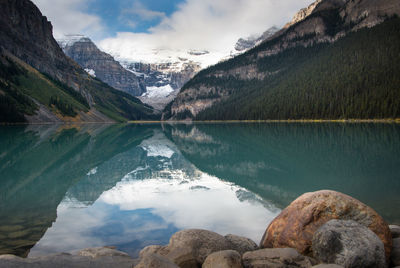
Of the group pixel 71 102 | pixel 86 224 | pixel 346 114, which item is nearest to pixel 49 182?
pixel 86 224

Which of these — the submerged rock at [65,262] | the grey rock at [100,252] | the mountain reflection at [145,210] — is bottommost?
the mountain reflection at [145,210]

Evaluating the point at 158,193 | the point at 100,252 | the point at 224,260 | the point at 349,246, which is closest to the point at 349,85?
the point at 158,193

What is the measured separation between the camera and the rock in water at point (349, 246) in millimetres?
6435

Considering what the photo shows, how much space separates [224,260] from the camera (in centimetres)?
672

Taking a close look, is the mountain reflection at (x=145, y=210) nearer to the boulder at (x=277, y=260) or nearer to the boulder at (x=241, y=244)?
the boulder at (x=241, y=244)

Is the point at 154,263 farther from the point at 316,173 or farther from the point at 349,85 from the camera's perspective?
the point at 349,85

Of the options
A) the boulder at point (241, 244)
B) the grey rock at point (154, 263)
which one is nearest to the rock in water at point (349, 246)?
the boulder at point (241, 244)

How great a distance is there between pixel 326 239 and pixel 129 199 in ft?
42.0

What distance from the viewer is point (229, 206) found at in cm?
1535

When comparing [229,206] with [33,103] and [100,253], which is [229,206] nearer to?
[100,253]

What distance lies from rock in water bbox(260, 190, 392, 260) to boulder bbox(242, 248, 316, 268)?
4.35 ft

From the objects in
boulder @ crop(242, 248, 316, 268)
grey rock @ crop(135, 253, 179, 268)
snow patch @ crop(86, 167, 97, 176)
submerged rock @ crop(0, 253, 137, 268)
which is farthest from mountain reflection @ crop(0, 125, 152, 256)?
boulder @ crop(242, 248, 316, 268)

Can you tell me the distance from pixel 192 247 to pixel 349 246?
3857mm

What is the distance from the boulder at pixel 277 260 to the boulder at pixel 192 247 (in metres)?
1.14
